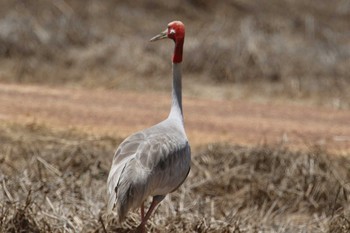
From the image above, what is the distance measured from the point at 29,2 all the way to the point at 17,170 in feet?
31.3

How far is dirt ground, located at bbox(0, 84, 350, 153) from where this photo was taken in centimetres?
1201

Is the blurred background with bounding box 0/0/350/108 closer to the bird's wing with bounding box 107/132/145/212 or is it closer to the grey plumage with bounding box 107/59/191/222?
the grey plumage with bounding box 107/59/191/222

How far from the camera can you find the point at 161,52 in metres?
16.7

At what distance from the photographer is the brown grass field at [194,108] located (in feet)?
26.7

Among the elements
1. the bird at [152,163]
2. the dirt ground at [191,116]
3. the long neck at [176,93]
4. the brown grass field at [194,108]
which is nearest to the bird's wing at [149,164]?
the bird at [152,163]

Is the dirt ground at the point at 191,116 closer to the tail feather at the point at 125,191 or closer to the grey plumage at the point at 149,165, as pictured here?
the grey plumage at the point at 149,165

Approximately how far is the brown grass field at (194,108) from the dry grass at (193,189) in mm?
17

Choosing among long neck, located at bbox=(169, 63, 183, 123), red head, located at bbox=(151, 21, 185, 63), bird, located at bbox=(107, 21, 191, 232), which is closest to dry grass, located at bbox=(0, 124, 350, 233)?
bird, located at bbox=(107, 21, 191, 232)

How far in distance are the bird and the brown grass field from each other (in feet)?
2.29

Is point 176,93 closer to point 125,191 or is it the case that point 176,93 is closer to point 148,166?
point 148,166

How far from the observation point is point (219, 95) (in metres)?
15.5

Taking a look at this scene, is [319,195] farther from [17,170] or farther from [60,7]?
[60,7]

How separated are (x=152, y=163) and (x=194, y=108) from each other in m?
7.54

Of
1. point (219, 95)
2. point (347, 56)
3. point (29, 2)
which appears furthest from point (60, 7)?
point (347, 56)
